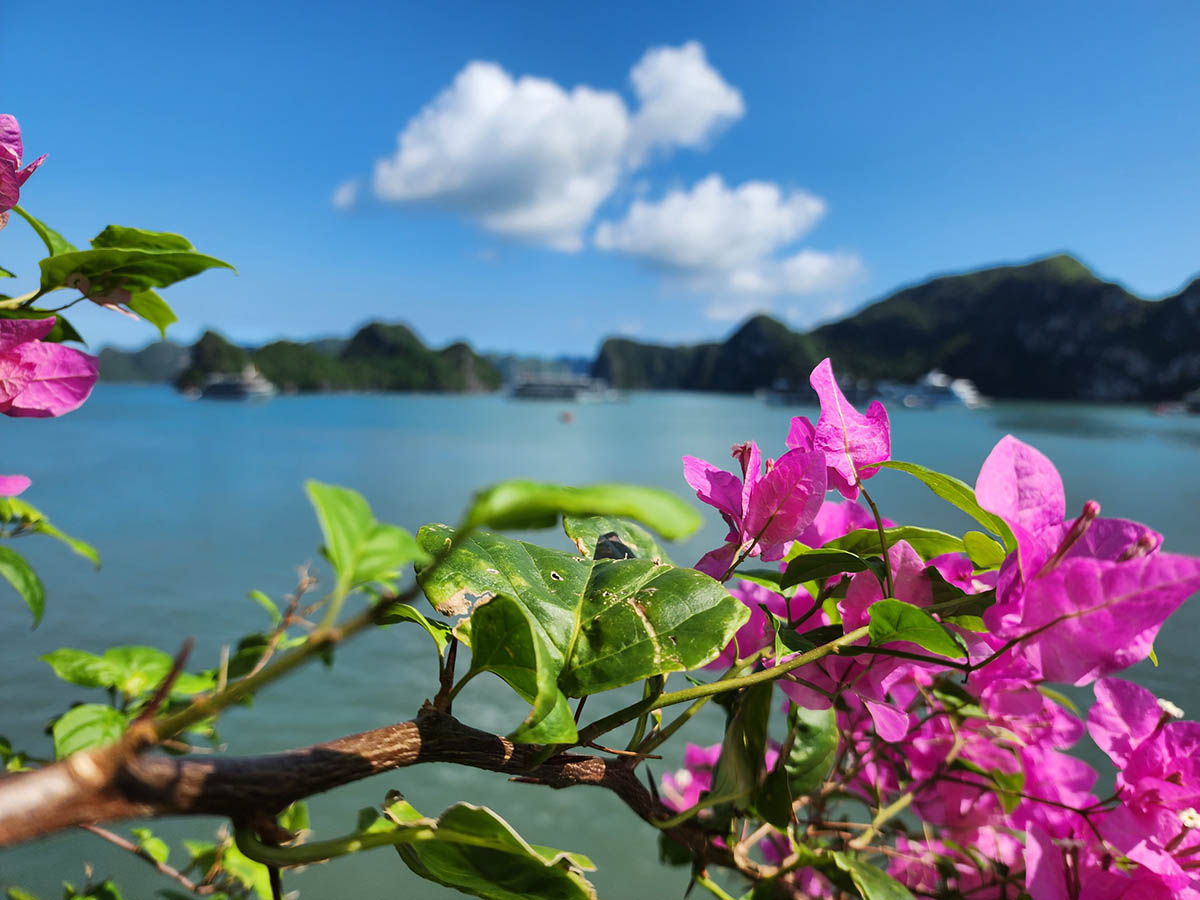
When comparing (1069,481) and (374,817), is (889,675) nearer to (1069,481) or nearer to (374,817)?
(374,817)

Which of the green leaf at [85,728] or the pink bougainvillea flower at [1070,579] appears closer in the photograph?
the pink bougainvillea flower at [1070,579]

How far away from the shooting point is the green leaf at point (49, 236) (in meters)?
0.30

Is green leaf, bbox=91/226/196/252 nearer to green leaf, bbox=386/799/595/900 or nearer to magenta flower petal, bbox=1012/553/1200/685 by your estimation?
green leaf, bbox=386/799/595/900

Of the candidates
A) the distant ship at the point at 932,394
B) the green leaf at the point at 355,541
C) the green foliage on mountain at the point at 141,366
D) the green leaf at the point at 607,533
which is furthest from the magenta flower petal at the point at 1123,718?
the green foliage on mountain at the point at 141,366

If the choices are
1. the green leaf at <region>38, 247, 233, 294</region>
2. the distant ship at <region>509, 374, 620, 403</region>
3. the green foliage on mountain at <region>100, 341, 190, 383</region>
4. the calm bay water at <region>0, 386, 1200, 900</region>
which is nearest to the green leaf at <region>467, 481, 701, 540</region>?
the green leaf at <region>38, 247, 233, 294</region>

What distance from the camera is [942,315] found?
1391 inches

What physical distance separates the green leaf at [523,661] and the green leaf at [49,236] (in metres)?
0.26

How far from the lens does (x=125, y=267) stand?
293 mm

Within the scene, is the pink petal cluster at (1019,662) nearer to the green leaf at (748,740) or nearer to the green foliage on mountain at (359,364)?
the green leaf at (748,740)

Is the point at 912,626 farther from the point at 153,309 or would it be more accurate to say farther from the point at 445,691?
the point at 153,309

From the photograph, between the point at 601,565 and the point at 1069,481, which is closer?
the point at 601,565

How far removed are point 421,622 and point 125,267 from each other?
0.21 m

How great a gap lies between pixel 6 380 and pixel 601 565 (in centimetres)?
25

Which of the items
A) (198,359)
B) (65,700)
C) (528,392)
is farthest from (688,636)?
(198,359)
